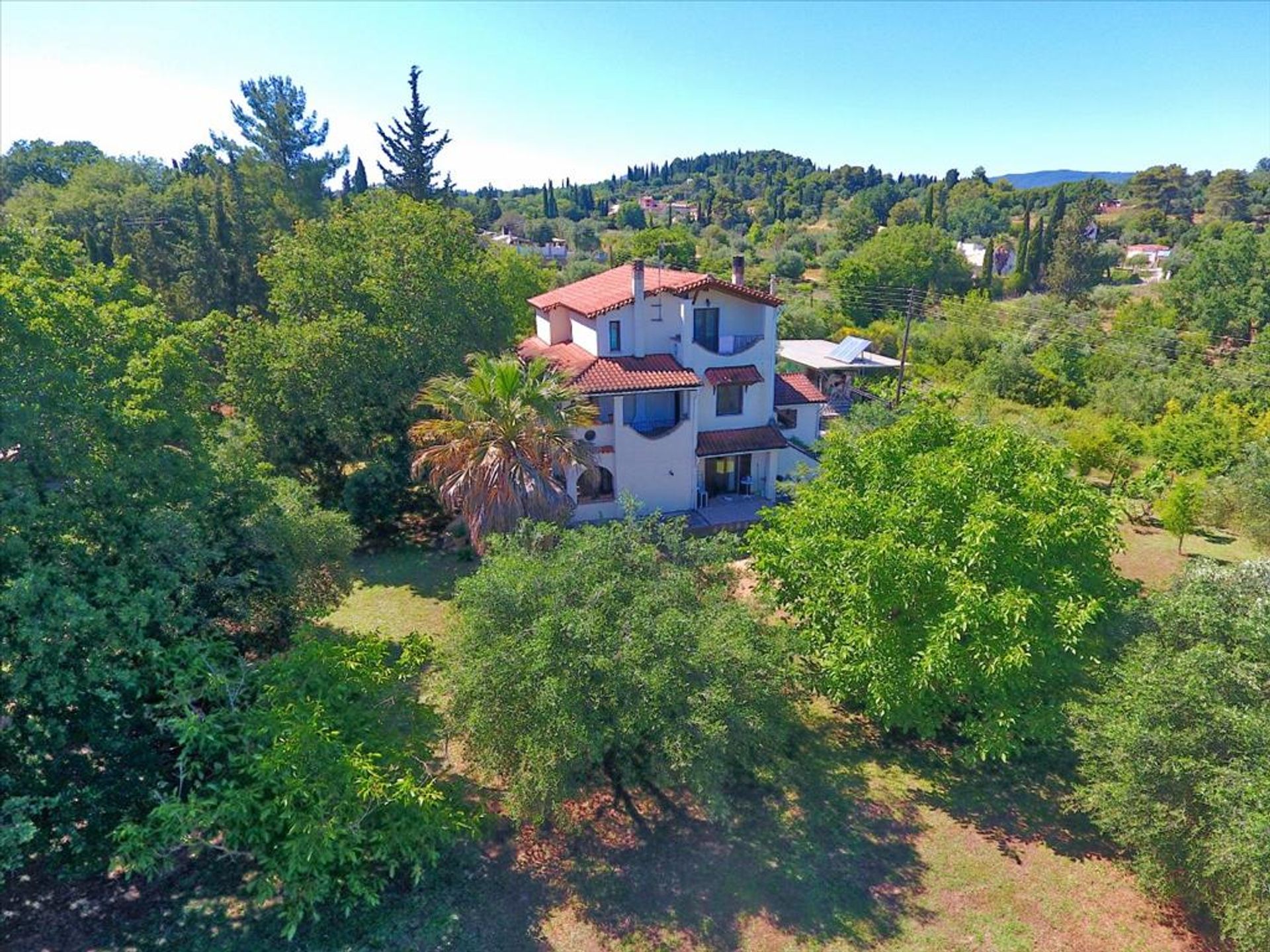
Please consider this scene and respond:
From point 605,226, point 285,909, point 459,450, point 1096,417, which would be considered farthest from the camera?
point 605,226

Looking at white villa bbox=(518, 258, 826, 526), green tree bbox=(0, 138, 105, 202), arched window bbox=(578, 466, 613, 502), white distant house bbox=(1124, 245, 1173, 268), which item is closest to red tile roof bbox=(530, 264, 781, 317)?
white villa bbox=(518, 258, 826, 526)

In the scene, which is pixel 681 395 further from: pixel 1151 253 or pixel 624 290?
pixel 1151 253

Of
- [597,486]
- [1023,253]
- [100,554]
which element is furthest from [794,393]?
[1023,253]

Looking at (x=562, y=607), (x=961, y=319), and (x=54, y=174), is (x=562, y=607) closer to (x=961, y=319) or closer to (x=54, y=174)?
(x=961, y=319)

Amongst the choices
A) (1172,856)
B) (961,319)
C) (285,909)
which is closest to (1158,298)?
(961,319)

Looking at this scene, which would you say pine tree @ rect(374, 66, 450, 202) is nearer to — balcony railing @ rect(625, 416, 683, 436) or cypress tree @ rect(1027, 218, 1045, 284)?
balcony railing @ rect(625, 416, 683, 436)
